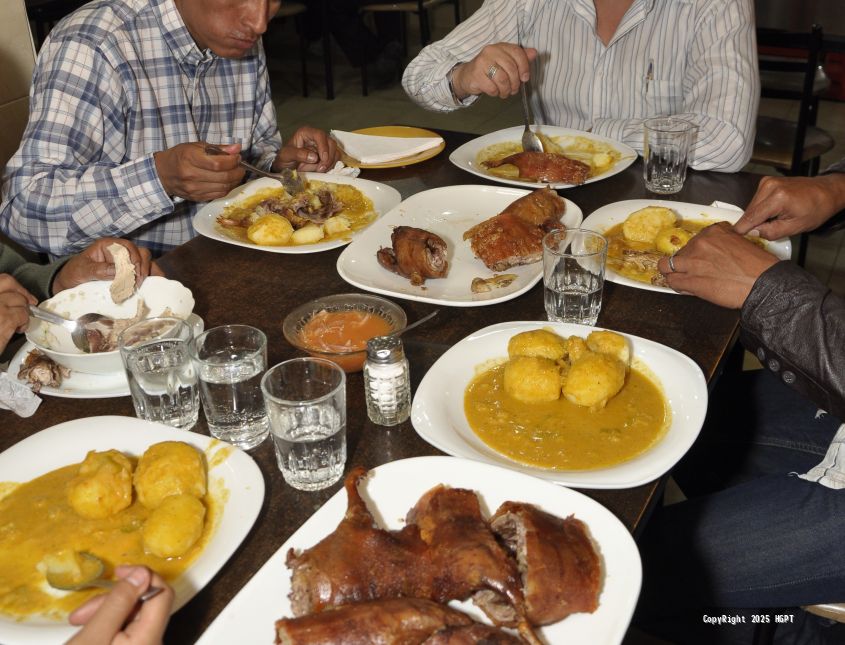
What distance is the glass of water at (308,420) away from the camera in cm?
137

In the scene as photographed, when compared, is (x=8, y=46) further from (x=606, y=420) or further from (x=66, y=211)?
(x=606, y=420)

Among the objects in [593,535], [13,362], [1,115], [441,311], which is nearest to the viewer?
[593,535]

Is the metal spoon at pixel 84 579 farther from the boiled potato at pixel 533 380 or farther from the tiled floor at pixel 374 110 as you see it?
the tiled floor at pixel 374 110

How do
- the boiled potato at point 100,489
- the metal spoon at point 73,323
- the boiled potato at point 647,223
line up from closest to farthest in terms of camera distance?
the boiled potato at point 100,489 → the metal spoon at point 73,323 → the boiled potato at point 647,223

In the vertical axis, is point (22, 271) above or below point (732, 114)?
below

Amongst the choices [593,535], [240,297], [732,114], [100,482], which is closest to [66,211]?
[240,297]

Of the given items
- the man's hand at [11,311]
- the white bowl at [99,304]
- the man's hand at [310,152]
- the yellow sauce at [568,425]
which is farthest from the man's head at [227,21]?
the yellow sauce at [568,425]

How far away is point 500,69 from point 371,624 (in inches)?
90.3

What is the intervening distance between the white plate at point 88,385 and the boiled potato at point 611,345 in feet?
3.10

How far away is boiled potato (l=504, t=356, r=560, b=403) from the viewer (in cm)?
158

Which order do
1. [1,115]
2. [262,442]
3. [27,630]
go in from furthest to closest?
[1,115]
[262,442]
[27,630]

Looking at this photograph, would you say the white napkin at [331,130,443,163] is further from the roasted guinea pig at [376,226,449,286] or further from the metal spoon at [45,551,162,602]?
the metal spoon at [45,551,162,602]

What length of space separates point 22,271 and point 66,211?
277 millimetres

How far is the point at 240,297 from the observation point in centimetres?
205
